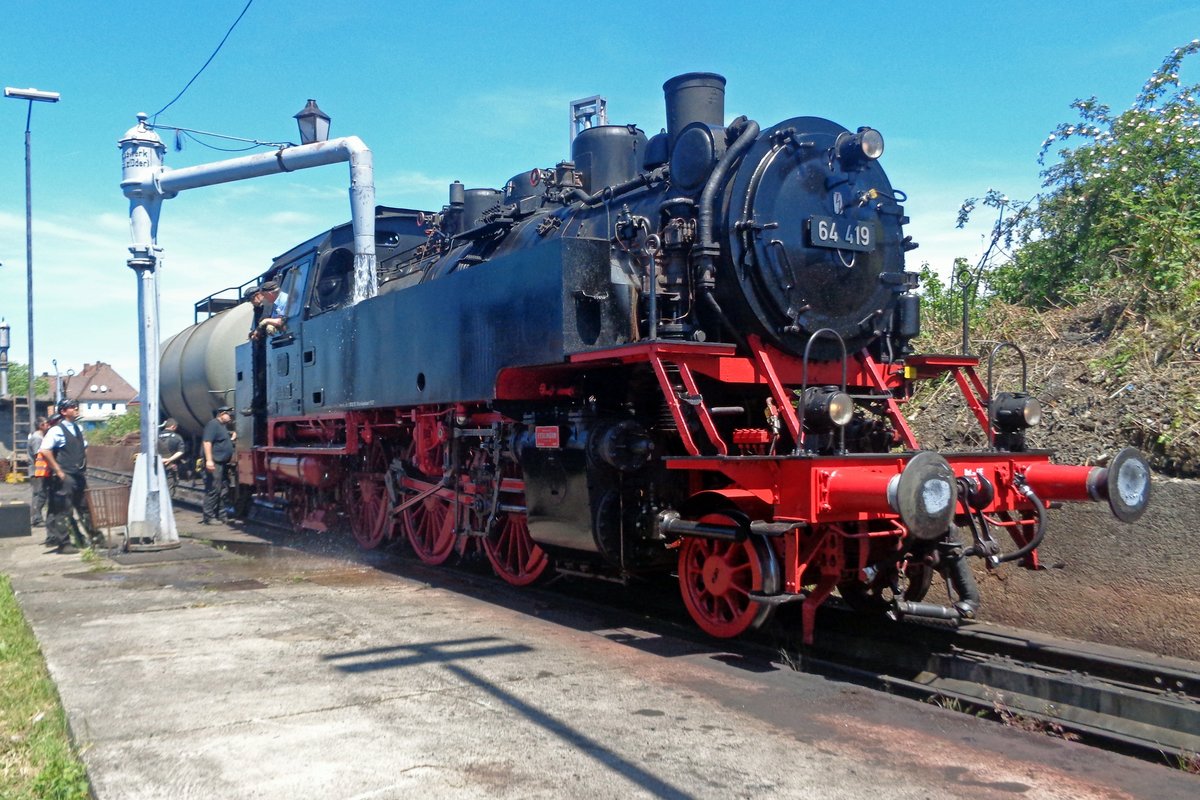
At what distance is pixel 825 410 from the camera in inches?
201

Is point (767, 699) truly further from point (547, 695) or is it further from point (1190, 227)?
point (1190, 227)

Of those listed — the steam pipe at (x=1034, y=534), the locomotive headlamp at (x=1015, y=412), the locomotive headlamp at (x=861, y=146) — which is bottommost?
the steam pipe at (x=1034, y=534)

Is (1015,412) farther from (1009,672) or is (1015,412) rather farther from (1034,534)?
(1009,672)

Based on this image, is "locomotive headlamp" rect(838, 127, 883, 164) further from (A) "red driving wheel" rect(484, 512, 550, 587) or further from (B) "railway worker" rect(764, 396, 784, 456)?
(A) "red driving wheel" rect(484, 512, 550, 587)

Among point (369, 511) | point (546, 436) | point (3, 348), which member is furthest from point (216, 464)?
point (3, 348)

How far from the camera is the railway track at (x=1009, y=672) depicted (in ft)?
14.0

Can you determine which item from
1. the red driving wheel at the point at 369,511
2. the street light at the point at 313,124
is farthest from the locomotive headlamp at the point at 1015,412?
the street light at the point at 313,124

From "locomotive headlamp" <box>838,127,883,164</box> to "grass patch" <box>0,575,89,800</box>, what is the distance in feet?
17.2

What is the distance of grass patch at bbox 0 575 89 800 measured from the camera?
11.8 ft

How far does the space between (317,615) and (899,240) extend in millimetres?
4602

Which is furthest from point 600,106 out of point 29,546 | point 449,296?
point 29,546

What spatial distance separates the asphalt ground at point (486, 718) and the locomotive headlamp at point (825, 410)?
4.22 ft

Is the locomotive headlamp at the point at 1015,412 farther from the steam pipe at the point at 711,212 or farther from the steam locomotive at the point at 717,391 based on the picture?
the steam pipe at the point at 711,212

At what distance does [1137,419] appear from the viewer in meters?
6.77
